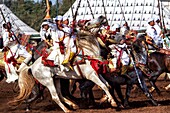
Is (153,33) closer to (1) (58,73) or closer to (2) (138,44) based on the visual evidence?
(2) (138,44)

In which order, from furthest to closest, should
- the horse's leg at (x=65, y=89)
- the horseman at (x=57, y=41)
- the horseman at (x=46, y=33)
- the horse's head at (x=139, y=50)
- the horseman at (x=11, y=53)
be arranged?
the horseman at (x=11, y=53) < the horse's leg at (x=65, y=89) < the horse's head at (x=139, y=50) < the horseman at (x=46, y=33) < the horseman at (x=57, y=41)

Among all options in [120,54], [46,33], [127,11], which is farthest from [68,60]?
[127,11]

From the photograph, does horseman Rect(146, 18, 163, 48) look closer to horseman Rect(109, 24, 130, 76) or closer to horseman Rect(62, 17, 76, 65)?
horseman Rect(109, 24, 130, 76)

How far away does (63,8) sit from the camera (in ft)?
167

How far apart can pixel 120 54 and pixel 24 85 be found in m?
2.37

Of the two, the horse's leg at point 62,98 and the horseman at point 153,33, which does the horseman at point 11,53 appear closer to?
the horse's leg at point 62,98

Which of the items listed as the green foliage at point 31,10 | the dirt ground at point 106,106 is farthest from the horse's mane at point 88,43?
the green foliage at point 31,10

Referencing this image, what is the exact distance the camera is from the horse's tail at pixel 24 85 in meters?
11.8

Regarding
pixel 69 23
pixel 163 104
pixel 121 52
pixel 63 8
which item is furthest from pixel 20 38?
pixel 63 8

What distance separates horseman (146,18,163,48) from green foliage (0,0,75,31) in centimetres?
3329

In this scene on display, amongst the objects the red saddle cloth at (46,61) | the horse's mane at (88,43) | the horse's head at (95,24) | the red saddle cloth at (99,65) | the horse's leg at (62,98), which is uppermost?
the horse's head at (95,24)

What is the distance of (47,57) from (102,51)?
150 centimetres

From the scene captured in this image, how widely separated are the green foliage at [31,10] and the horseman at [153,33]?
33.3 metres

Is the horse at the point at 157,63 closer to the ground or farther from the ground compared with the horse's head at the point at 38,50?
closer to the ground
